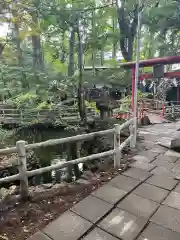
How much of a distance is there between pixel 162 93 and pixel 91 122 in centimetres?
967

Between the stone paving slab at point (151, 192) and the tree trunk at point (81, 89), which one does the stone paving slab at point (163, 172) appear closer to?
the stone paving slab at point (151, 192)

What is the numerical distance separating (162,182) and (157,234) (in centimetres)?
130

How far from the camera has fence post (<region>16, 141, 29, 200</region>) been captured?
273cm

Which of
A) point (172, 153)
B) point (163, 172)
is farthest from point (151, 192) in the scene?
point (172, 153)

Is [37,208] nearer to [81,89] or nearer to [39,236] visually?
[39,236]

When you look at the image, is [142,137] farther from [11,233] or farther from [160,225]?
[11,233]

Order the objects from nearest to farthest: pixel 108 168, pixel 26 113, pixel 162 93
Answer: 1. pixel 108 168
2. pixel 26 113
3. pixel 162 93

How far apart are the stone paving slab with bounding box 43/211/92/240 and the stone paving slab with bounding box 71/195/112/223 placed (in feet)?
0.28

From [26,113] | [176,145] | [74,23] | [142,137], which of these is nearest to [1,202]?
[176,145]

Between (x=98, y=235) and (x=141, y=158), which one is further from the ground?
(x=141, y=158)

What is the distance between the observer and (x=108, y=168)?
3990 mm

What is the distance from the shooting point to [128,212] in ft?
8.30

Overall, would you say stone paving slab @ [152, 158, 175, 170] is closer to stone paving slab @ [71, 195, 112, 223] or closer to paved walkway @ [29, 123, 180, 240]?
paved walkway @ [29, 123, 180, 240]

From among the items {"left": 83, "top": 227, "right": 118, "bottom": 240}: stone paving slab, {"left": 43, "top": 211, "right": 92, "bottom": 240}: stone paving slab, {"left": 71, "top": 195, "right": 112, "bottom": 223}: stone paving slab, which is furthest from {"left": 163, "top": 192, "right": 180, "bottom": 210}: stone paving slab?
{"left": 43, "top": 211, "right": 92, "bottom": 240}: stone paving slab
